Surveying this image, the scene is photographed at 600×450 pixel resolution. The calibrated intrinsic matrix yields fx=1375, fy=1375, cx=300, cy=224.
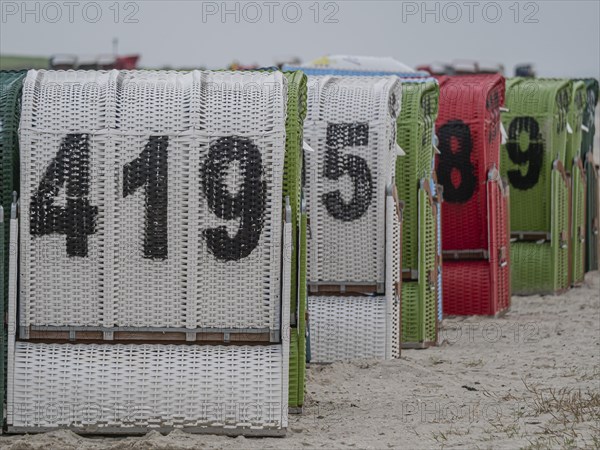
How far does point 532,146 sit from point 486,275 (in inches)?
83.1

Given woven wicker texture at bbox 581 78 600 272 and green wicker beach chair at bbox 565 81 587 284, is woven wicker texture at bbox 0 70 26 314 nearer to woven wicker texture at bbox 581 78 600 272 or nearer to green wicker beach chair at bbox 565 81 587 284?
green wicker beach chair at bbox 565 81 587 284

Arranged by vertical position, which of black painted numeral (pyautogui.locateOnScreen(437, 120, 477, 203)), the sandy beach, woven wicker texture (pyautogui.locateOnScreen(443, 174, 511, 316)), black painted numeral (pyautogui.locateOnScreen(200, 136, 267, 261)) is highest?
black painted numeral (pyautogui.locateOnScreen(437, 120, 477, 203))

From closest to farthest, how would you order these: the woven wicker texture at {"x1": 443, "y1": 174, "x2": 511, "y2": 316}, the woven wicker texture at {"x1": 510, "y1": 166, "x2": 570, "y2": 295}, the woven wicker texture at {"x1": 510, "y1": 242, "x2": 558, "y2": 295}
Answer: the woven wicker texture at {"x1": 443, "y1": 174, "x2": 511, "y2": 316}
the woven wicker texture at {"x1": 510, "y1": 166, "x2": 570, "y2": 295}
the woven wicker texture at {"x1": 510, "y1": 242, "x2": 558, "y2": 295}

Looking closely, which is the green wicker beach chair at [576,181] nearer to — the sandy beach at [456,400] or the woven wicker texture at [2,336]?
A: the sandy beach at [456,400]

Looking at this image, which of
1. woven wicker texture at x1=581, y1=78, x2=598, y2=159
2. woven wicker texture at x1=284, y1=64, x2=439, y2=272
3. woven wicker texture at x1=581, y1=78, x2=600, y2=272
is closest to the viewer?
woven wicker texture at x1=284, y1=64, x2=439, y2=272

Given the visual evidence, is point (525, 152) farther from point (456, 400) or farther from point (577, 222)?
point (456, 400)

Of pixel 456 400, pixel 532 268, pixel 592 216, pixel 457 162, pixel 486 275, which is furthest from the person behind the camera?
pixel 592 216

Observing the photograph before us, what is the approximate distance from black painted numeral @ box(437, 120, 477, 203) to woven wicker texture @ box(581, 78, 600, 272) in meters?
3.90

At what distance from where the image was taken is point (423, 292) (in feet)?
31.1

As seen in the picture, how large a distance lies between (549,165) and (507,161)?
0.40 m

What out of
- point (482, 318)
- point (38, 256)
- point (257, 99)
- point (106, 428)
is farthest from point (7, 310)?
point (482, 318)

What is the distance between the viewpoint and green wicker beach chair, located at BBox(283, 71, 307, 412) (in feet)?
20.7

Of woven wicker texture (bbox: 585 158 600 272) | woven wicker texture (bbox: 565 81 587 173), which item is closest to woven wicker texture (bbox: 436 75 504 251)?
woven wicker texture (bbox: 565 81 587 173)

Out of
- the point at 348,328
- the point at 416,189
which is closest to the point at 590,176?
the point at 416,189
